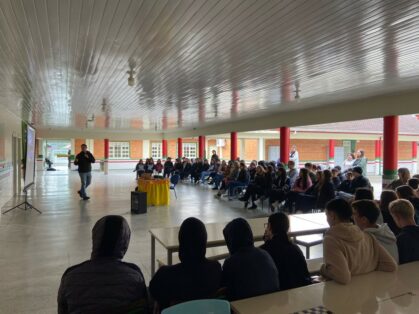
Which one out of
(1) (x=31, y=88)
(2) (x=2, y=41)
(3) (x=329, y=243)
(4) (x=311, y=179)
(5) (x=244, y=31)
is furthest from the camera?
(4) (x=311, y=179)

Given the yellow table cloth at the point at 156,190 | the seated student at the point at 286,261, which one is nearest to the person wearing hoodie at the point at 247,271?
the seated student at the point at 286,261

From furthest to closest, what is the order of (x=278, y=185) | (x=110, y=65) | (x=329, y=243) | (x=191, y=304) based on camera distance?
(x=278, y=185) → (x=110, y=65) → (x=329, y=243) → (x=191, y=304)

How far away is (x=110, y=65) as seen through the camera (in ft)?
14.2

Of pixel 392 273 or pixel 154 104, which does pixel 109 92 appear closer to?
pixel 154 104

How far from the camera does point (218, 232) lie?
10.2 feet

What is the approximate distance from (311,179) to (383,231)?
4717 millimetres

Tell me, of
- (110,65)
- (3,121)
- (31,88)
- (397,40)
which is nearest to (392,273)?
(397,40)

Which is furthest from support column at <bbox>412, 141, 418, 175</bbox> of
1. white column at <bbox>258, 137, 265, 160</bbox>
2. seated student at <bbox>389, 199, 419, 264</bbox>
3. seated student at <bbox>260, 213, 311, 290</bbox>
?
seated student at <bbox>260, 213, 311, 290</bbox>

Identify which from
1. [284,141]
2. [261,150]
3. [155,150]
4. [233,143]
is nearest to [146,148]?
[155,150]

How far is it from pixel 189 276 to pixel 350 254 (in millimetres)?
1057

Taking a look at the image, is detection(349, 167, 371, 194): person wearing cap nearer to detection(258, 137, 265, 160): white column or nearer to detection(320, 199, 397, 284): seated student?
detection(320, 199, 397, 284): seated student

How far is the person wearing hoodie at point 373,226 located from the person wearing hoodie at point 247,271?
0.93m

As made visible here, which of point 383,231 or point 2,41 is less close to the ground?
point 2,41

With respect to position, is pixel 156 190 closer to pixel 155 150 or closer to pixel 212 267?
pixel 212 267
